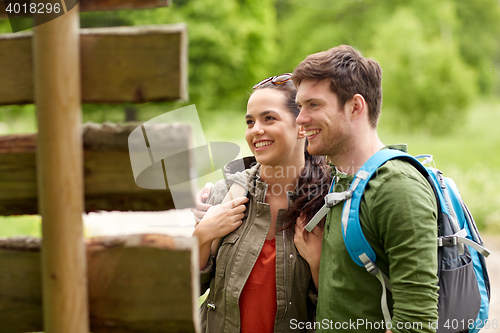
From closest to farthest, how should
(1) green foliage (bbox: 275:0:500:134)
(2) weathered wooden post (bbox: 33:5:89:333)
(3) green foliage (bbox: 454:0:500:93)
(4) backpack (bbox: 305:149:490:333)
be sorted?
(2) weathered wooden post (bbox: 33:5:89:333)
(4) backpack (bbox: 305:149:490:333)
(1) green foliage (bbox: 275:0:500:134)
(3) green foliage (bbox: 454:0:500:93)

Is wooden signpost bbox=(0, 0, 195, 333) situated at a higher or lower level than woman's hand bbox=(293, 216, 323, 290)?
higher

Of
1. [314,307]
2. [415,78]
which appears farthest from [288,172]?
[415,78]

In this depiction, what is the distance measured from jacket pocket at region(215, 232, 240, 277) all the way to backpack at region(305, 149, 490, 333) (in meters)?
0.69

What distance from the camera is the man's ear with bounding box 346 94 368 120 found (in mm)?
1980

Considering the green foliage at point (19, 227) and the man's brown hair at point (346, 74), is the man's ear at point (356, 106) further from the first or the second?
the green foliage at point (19, 227)

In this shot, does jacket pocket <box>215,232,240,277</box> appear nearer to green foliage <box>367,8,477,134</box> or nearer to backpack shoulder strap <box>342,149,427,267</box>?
backpack shoulder strap <box>342,149,427,267</box>

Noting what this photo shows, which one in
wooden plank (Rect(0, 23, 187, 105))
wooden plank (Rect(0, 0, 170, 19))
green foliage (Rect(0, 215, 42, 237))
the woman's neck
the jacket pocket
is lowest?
green foliage (Rect(0, 215, 42, 237))

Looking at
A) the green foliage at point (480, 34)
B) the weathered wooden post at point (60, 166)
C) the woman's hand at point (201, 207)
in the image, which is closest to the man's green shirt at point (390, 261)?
the woman's hand at point (201, 207)

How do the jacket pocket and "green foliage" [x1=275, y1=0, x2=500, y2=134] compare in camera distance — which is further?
"green foliage" [x1=275, y1=0, x2=500, y2=134]

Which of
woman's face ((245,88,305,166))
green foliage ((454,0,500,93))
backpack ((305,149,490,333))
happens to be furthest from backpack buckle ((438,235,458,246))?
green foliage ((454,0,500,93))

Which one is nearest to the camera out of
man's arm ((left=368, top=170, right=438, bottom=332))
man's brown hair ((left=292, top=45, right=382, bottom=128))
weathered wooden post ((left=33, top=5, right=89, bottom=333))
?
weathered wooden post ((left=33, top=5, right=89, bottom=333))

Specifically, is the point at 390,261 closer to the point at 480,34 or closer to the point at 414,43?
the point at 414,43

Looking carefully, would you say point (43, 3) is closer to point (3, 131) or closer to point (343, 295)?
point (343, 295)

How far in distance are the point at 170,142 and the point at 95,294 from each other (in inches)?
21.9
